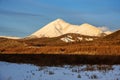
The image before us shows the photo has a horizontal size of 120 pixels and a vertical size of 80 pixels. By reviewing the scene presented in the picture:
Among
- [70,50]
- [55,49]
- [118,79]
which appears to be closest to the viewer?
[118,79]

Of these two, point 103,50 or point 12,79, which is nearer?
point 12,79

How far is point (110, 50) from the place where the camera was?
330 ft

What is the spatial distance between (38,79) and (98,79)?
134 inches

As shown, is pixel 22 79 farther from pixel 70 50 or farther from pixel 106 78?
pixel 70 50

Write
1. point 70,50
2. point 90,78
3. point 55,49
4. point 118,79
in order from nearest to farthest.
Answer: point 118,79
point 90,78
point 70,50
point 55,49

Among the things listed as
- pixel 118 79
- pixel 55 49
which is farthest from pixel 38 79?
pixel 55 49

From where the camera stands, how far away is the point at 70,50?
A: 110 metres

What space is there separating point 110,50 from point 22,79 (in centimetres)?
8479

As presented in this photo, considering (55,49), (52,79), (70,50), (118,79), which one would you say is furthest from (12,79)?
(55,49)

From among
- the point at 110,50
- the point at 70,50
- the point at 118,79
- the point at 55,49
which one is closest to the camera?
the point at 118,79

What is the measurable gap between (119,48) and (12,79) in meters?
85.9

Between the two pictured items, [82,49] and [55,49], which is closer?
Answer: [82,49]

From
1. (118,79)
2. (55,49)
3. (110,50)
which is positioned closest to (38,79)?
(118,79)

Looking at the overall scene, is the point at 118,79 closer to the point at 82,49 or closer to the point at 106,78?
the point at 106,78
